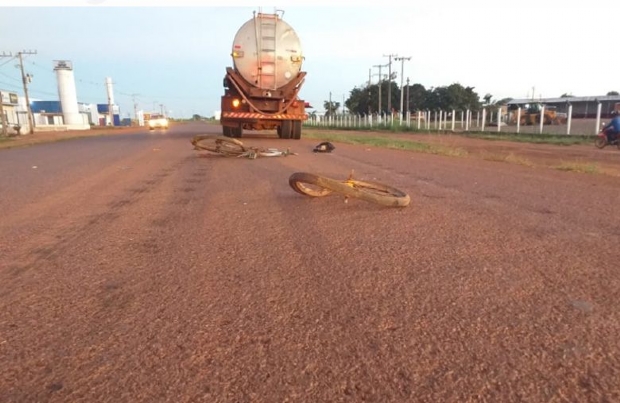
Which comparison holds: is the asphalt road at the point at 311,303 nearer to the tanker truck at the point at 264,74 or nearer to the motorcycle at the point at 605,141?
the tanker truck at the point at 264,74

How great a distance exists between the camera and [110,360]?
6.19 feet

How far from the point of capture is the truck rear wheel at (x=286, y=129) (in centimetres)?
1830

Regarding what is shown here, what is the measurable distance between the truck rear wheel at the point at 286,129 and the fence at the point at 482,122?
1455cm

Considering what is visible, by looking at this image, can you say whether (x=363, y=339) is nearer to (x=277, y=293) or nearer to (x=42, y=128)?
(x=277, y=293)

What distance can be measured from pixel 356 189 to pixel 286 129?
14.4 meters

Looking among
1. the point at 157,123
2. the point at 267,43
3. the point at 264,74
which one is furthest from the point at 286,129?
the point at 157,123

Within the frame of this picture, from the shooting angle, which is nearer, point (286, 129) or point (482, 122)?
point (286, 129)

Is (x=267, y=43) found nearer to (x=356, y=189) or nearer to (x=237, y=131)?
(x=237, y=131)

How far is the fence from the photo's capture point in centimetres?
2688

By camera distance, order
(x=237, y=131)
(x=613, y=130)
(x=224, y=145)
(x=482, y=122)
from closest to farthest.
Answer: (x=224, y=145), (x=613, y=130), (x=237, y=131), (x=482, y=122)

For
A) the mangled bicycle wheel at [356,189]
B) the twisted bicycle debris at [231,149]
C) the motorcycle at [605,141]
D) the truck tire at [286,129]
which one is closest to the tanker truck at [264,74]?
the truck tire at [286,129]

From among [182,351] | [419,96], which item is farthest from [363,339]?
[419,96]

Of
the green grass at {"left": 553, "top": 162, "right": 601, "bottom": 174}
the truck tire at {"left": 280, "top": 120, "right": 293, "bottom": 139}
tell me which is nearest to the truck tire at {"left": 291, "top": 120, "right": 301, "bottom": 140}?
the truck tire at {"left": 280, "top": 120, "right": 293, "bottom": 139}

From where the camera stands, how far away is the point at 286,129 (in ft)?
61.1
